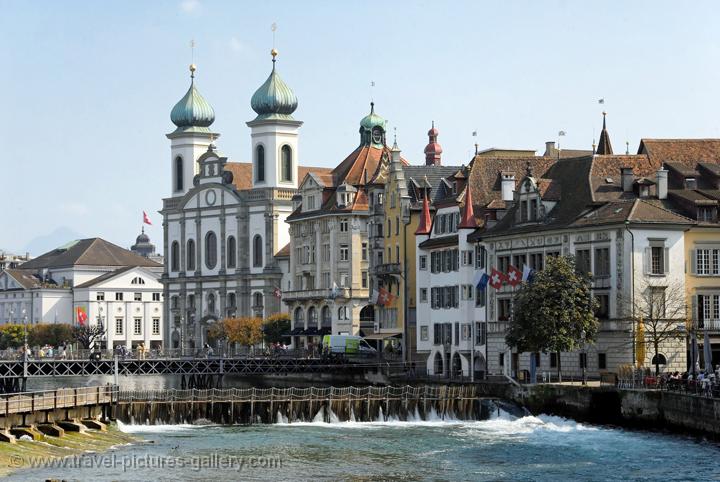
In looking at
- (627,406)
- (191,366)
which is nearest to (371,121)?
(191,366)

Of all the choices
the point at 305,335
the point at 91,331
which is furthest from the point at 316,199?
the point at 91,331

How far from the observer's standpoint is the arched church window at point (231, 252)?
188500mm

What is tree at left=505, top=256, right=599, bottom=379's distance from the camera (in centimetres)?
8912

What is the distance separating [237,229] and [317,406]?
97580mm

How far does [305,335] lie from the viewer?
15825 cm

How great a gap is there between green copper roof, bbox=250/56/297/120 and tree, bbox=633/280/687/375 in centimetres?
10116

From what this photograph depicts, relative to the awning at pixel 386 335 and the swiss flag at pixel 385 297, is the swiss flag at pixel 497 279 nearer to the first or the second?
the awning at pixel 386 335

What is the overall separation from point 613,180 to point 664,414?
68.8ft

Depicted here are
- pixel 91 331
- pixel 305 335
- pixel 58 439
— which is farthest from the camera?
pixel 91 331

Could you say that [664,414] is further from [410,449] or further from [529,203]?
[529,203]

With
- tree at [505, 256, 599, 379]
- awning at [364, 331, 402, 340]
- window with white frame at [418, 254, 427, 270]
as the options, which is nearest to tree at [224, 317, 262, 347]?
awning at [364, 331, 402, 340]

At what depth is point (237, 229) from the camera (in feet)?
616

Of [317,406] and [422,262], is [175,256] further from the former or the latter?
[317,406]

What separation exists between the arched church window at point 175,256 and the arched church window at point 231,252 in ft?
28.2
